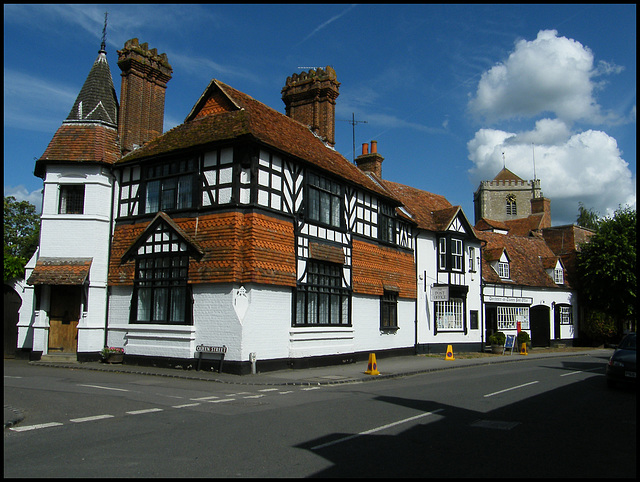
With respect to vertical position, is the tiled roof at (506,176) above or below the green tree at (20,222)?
above

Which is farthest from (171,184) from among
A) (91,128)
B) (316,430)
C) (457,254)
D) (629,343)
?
(457,254)

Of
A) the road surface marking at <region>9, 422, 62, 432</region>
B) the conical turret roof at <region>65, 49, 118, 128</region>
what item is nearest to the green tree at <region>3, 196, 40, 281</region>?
the conical turret roof at <region>65, 49, 118, 128</region>

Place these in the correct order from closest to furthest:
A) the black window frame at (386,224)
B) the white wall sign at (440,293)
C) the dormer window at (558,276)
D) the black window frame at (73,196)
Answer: the black window frame at (73,196), the black window frame at (386,224), the white wall sign at (440,293), the dormer window at (558,276)

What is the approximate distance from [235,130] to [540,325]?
27.6 m

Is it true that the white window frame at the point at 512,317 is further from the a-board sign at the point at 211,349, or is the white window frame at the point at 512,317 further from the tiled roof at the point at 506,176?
the tiled roof at the point at 506,176

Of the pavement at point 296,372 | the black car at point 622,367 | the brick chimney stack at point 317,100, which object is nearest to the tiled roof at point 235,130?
the brick chimney stack at point 317,100

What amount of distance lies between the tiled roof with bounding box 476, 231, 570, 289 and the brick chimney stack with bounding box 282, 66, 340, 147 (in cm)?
1411

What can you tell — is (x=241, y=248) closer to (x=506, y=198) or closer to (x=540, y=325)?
(x=540, y=325)

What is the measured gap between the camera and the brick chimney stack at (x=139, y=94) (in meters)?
23.0

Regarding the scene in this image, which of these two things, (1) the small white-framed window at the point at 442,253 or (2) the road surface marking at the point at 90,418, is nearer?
(2) the road surface marking at the point at 90,418

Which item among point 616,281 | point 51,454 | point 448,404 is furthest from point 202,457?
point 616,281

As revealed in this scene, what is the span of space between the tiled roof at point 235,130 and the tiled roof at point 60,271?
14.0 feet

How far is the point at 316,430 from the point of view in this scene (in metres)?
9.02

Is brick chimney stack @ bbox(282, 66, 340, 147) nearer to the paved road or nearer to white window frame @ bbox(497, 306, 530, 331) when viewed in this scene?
the paved road
